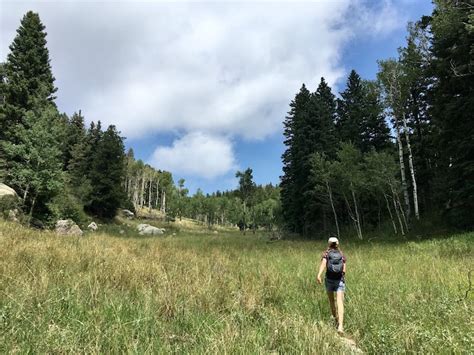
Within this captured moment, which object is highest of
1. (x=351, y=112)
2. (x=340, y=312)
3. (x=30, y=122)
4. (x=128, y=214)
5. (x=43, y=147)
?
(x=351, y=112)

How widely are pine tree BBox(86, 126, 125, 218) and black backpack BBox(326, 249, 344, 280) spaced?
52667mm

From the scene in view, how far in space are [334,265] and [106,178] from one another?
5425 cm

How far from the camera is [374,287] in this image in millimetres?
8297

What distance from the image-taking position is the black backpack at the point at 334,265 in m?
6.93

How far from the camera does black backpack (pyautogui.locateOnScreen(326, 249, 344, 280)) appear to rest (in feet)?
22.7

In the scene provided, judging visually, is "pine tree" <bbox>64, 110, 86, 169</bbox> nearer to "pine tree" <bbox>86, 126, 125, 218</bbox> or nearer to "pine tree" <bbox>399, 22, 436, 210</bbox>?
"pine tree" <bbox>86, 126, 125, 218</bbox>

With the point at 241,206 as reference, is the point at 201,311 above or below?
below

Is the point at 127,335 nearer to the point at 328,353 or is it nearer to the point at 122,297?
the point at 122,297

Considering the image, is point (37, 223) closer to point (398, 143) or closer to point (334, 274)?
point (334, 274)

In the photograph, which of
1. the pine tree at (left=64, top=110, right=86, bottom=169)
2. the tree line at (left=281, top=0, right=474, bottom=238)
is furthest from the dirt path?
Answer: the pine tree at (left=64, top=110, right=86, bottom=169)

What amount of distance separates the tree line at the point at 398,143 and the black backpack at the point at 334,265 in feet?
55.4

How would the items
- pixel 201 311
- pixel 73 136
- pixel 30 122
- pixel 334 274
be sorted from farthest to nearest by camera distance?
1. pixel 73 136
2. pixel 30 122
3. pixel 334 274
4. pixel 201 311

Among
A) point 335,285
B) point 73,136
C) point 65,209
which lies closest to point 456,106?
point 335,285

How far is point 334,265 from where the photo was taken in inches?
277
